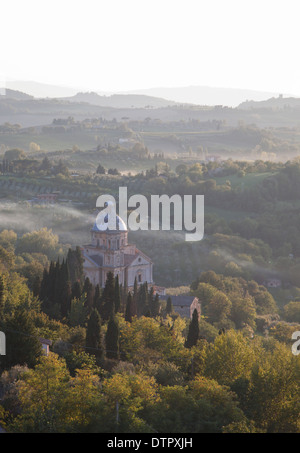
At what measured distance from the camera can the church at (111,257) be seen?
71062 millimetres

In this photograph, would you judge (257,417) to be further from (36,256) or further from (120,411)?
(36,256)

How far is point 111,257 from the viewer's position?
2800 inches

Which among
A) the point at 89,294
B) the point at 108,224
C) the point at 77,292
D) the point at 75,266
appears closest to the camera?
the point at 77,292

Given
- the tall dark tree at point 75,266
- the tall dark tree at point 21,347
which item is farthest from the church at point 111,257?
the tall dark tree at point 21,347

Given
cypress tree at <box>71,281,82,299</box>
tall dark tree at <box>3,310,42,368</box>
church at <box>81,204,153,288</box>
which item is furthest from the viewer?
church at <box>81,204,153,288</box>

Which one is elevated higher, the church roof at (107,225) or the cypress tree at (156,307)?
the church roof at (107,225)

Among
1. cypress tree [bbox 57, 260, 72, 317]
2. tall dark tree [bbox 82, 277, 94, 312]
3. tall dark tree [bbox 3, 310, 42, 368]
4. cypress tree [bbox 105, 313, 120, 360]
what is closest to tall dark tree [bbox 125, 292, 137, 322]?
tall dark tree [bbox 82, 277, 94, 312]

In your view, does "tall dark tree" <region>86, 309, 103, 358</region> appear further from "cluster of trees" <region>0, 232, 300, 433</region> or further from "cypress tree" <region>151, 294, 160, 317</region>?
"cypress tree" <region>151, 294, 160, 317</region>

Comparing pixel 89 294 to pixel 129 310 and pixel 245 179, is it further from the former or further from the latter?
pixel 245 179

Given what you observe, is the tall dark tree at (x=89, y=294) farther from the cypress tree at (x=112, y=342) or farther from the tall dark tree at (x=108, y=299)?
the cypress tree at (x=112, y=342)

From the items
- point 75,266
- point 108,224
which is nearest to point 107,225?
point 108,224

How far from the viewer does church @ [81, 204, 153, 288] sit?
71.1m

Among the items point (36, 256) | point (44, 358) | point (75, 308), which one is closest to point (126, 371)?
point (44, 358)

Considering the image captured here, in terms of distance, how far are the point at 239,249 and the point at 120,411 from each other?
81.9 meters
